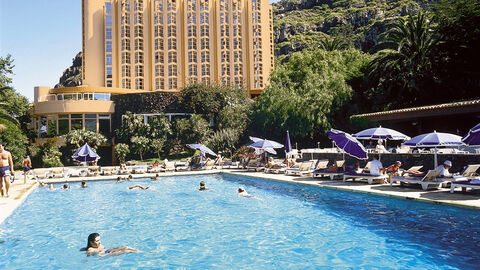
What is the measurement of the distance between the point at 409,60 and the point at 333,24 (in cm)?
9498

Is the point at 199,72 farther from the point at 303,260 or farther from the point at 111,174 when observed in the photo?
the point at 303,260

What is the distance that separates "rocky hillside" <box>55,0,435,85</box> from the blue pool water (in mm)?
86800

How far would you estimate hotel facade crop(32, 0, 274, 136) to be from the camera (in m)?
58.5

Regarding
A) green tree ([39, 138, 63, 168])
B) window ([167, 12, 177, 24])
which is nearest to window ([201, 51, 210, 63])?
window ([167, 12, 177, 24])

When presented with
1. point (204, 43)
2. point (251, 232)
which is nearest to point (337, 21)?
point (204, 43)

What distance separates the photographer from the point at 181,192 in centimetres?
1766

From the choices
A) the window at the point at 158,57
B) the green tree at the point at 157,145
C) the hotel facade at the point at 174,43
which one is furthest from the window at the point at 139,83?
the green tree at the point at 157,145

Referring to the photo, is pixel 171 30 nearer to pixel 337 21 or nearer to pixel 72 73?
pixel 72 73

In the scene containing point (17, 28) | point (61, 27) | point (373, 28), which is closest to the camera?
point (17, 28)

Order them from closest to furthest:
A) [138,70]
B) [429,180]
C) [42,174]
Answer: [429,180], [42,174], [138,70]

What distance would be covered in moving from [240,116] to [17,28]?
2051cm

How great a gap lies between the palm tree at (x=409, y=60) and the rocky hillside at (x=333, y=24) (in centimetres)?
6184

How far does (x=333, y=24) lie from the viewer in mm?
121125

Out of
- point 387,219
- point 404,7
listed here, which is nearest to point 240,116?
point 387,219
